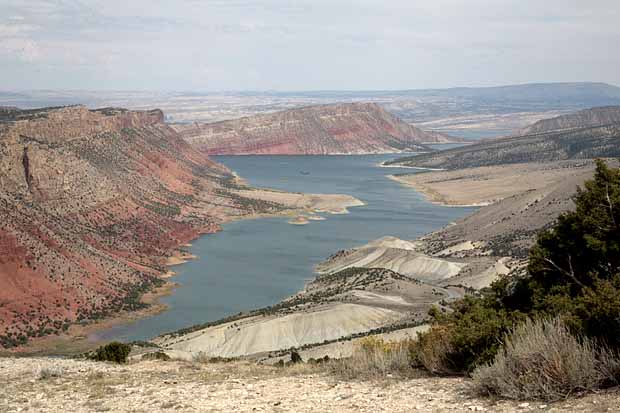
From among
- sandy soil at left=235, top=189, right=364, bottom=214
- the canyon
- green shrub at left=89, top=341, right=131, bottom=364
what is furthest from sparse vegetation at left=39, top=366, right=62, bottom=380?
sandy soil at left=235, top=189, right=364, bottom=214

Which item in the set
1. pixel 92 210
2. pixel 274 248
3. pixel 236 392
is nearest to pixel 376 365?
pixel 236 392

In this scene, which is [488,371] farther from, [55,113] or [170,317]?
[55,113]

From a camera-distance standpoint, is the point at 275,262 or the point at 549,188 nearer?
the point at 275,262

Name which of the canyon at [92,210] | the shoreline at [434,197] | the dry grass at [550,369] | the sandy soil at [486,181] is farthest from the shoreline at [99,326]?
the sandy soil at [486,181]

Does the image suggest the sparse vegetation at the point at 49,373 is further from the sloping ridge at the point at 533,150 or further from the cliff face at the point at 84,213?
the sloping ridge at the point at 533,150

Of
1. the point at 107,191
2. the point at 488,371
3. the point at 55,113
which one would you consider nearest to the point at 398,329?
the point at 488,371

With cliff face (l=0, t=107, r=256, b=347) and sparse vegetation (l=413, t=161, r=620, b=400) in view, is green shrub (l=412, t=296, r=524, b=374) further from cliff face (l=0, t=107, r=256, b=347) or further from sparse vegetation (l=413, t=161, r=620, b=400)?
cliff face (l=0, t=107, r=256, b=347)
